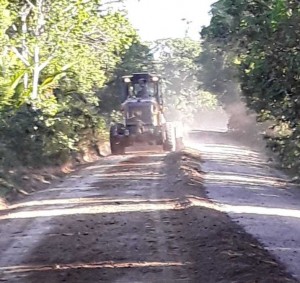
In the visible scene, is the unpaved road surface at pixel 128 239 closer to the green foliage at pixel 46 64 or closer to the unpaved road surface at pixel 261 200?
the unpaved road surface at pixel 261 200

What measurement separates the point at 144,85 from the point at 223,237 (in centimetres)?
2399

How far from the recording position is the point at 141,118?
36.3 metres

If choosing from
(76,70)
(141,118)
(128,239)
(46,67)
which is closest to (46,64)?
(46,67)

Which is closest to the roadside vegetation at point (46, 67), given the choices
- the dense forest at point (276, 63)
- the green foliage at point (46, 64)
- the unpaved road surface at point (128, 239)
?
the green foliage at point (46, 64)

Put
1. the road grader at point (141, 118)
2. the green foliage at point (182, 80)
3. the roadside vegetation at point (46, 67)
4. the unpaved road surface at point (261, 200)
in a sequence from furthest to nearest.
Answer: the green foliage at point (182, 80) → the road grader at point (141, 118) → the roadside vegetation at point (46, 67) → the unpaved road surface at point (261, 200)

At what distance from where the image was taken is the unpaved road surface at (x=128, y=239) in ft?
35.3

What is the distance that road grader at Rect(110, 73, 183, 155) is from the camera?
36.2 meters

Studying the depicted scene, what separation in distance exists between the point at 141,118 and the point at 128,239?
22901 mm

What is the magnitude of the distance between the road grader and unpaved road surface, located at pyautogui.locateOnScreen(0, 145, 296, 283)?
44.5 feet

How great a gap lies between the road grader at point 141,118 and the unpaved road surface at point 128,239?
13557 millimetres

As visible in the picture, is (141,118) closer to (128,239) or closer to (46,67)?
(46,67)

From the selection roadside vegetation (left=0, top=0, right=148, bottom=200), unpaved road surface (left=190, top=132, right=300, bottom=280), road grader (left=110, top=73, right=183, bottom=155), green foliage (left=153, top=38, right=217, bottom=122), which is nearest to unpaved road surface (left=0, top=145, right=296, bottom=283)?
unpaved road surface (left=190, top=132, right=300, bottom=280)

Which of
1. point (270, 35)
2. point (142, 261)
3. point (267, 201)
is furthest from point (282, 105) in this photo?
point (142, 261)

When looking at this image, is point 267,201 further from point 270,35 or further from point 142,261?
point 142,261
